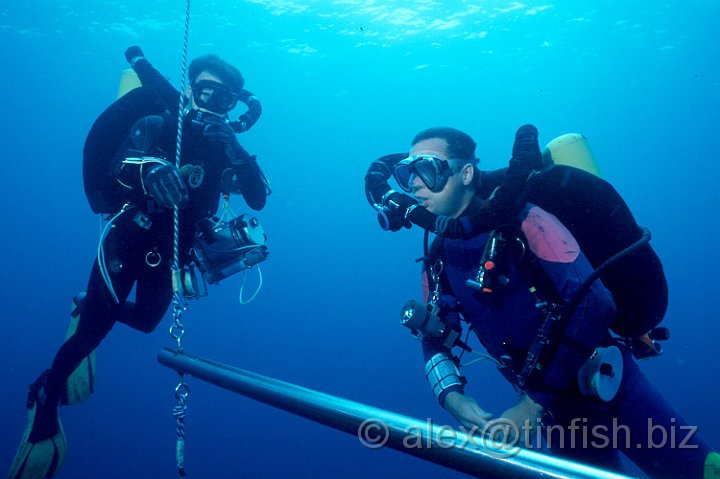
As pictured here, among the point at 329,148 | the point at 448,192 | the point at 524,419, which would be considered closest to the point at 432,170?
the point at 448,192

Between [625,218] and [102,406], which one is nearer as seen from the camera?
[625,218]

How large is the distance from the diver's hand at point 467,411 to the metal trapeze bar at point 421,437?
3.03 feet

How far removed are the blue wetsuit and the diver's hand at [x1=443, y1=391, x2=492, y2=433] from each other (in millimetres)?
121

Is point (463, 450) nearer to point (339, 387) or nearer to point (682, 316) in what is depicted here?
point (339, 387)

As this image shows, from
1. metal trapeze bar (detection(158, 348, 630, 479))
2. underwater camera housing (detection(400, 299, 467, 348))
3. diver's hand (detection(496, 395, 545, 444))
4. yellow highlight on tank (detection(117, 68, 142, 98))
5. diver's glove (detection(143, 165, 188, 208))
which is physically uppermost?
yellow highlight on tank (detection(117, 68, 142, 98))

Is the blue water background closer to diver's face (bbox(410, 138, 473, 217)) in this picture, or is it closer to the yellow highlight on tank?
the yellow highlight on tank

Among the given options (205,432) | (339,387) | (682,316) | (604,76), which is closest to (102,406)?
(205,432)

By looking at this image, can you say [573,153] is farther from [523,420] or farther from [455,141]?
[523,420]

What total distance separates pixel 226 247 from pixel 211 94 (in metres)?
1.67

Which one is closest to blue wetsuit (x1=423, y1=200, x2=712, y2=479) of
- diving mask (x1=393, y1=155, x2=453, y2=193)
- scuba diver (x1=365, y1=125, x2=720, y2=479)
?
scuba diver (x1=365, y1=125, x2=720, y2=479)

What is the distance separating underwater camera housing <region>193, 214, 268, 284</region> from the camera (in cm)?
466

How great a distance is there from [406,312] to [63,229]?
49776 mm

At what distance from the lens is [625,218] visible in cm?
256

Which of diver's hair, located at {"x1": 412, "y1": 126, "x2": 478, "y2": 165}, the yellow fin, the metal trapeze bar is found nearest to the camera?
the metal trapeze bar
